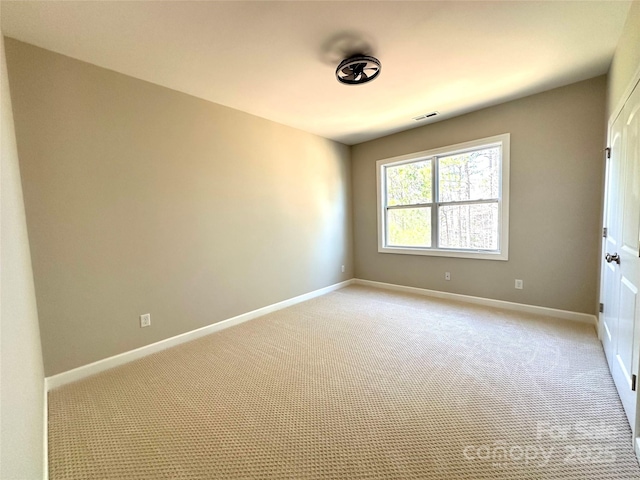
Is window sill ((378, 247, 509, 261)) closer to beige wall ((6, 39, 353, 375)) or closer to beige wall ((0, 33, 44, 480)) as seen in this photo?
beige wall ((6, 39, 353, 375))

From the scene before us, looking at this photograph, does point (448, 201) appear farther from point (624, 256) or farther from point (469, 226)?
point (624, 256)

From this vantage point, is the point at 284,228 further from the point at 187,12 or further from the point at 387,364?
the point at 187,12

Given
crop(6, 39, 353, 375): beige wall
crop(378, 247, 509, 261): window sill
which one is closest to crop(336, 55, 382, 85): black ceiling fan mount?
crop(6, 39, 353, 375): beige wall

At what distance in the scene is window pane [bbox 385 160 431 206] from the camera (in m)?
4.21

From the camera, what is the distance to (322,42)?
6.77 ft

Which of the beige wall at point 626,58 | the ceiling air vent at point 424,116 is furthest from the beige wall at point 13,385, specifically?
the ceiling air vent at point 424,116

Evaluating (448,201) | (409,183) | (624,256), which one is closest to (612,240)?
(624,256)

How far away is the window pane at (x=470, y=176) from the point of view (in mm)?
3572

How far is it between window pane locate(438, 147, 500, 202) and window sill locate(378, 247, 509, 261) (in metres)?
0.72

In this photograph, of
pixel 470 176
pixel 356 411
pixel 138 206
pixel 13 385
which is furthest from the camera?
pixel 470 176

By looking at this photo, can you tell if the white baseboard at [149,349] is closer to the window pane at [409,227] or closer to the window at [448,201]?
the window pane at [409,227]

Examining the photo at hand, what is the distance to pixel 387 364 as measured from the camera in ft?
7.50

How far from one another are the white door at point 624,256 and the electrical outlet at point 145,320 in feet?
11.2

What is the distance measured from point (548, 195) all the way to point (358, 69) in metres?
2.56
